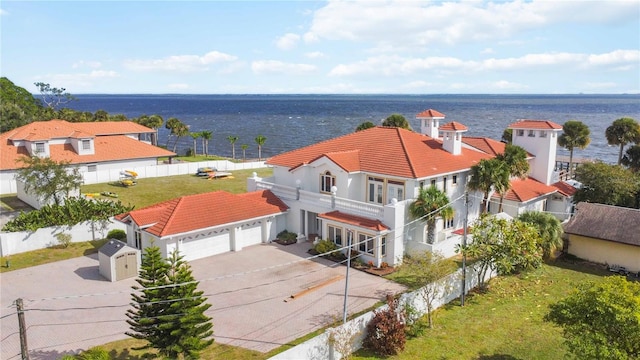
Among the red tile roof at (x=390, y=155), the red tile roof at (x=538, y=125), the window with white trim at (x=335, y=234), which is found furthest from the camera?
the red tile roof at (x=538, y=125)

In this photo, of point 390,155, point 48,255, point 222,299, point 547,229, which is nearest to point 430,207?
point 390,155

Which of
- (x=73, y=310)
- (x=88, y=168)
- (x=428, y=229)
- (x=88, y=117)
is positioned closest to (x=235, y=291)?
(x=73, y=310)

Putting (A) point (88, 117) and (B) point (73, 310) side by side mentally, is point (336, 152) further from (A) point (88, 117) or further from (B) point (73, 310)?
(A) point (88, 117)

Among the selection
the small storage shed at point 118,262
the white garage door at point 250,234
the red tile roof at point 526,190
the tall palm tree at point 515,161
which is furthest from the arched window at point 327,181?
the small storage shed at point 118,262

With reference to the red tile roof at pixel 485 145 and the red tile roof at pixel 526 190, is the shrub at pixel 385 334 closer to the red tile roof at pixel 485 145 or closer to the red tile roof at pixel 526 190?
the red tile roof at pixel 526 190

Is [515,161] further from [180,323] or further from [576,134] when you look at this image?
[576,134]

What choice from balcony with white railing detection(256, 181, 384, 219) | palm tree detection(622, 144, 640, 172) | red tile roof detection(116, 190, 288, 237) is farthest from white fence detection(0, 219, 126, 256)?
palm tree detection(622, 144, 640, 172)
